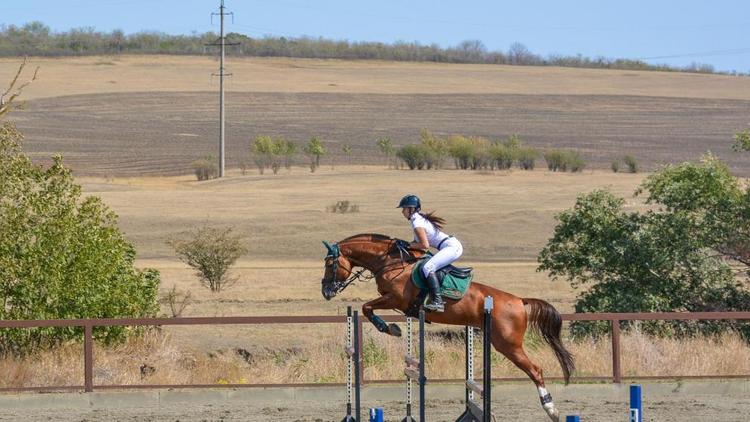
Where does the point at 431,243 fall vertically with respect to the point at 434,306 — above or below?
above

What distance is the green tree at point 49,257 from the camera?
17.9 m

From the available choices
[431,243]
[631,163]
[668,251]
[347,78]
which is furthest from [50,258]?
[347,78]

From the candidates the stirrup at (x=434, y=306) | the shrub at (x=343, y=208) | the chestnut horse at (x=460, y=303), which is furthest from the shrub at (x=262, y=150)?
the stirrup at (x=434, y=306)

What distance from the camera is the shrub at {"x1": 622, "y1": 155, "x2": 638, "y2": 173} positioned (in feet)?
255

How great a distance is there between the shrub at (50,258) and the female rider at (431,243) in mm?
6210

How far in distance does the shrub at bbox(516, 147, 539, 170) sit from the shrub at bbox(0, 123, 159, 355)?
2473 inches

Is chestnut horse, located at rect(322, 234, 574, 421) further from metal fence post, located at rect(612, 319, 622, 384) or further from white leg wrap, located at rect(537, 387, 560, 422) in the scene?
metal fence post, located at rect(612, 319, 622, 384)

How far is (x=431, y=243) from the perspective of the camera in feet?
46.5

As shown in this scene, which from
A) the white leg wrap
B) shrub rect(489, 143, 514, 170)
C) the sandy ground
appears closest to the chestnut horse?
the white leg wrap

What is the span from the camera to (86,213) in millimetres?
19078

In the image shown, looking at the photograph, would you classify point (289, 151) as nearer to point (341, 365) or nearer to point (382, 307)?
point (341, 365)

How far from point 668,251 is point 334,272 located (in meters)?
10.3

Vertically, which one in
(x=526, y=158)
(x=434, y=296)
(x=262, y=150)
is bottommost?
(x=526, y=158)

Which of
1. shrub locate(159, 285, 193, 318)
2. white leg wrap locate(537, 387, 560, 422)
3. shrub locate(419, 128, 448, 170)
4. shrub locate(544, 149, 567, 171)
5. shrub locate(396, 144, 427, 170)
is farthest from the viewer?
shrub locate(544, 149, 567, 171)
